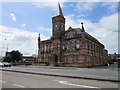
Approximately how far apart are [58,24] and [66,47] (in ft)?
30.2

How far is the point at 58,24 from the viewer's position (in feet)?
162

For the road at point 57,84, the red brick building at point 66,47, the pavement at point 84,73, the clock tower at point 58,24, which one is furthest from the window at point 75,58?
the road at point 57,84

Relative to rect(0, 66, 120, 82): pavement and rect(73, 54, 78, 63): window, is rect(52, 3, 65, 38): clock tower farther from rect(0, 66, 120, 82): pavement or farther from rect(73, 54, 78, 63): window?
rect(0, 66, 120, 82): pavement

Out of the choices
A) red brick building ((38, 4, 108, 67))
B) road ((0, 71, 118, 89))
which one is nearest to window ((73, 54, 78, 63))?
red brick building ((38, 4, 108, 67))

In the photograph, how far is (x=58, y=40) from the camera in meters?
48.0

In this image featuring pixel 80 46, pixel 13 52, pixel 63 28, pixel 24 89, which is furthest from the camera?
pixel 13 52

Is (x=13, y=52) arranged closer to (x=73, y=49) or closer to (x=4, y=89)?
(x=73, y=49)

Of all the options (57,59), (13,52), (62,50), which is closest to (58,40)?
(62,50)

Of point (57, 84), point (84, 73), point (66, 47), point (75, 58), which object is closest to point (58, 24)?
point (66, 47)

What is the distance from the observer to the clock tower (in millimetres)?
49125

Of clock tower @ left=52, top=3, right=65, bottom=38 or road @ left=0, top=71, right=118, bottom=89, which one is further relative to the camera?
clock tower @ left=52, top=3, right=65, bottom=38

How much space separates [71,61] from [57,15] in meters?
18.0

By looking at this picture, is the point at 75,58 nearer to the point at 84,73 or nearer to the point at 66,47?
the point at 66,47

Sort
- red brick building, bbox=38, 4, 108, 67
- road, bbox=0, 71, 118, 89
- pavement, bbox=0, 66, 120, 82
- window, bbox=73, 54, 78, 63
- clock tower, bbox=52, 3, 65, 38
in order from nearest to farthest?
road, bbox=0, 71, 118, 89, pavement, bbox=0, 66, 120, 82, red brick building, bbox=38, 4, 108, 67, window, bbox=73, 54, 78, 63, clock tower, bbox=52, 3, 65, 38
